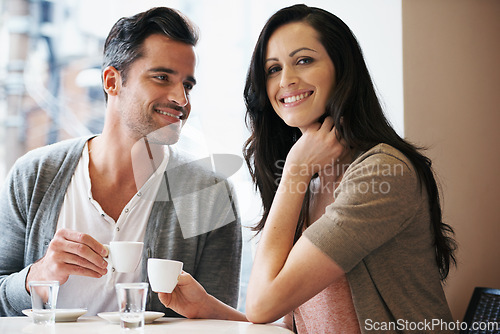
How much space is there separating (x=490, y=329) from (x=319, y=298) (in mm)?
839

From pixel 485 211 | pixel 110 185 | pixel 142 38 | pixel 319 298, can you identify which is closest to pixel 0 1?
pixel 142 38

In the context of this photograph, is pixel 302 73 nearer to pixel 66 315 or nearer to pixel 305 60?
pixel 305 60

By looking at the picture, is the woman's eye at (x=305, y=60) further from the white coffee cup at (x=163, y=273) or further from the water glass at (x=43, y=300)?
the water glass at (x=43, y=300)

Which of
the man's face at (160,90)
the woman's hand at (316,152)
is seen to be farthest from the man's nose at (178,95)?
the woman's hand at (316,152)

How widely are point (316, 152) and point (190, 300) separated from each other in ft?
1.52

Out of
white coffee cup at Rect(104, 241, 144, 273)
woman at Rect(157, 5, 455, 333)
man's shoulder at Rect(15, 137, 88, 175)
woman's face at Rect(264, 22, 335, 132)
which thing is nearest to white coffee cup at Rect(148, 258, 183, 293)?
white coffee cup at Rect(104, 241, 144, 273)

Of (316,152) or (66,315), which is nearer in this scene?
(66,315)

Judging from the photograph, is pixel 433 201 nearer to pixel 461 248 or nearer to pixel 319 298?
pixel 319 298

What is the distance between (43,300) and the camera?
1062 mm

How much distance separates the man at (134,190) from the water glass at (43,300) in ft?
1.35

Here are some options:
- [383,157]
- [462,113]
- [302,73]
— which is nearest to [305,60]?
[302,73]

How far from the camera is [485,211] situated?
2195 mm

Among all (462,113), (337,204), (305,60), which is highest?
(305,60)

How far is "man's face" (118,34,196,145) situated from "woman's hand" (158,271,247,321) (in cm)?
66
